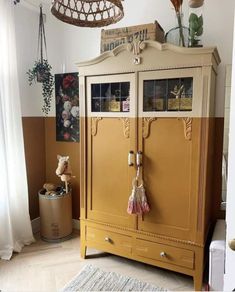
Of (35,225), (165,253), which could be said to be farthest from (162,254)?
(35,225)

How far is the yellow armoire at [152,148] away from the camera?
6.32 feet

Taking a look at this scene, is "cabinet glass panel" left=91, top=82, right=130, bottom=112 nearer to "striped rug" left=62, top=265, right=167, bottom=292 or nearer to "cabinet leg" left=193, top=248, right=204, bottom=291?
"cabinet leg" left=193, top=248, right=204, bottom=291

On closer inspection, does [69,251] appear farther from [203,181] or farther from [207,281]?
[203,181]

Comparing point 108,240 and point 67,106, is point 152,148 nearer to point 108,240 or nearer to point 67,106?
point 108,240

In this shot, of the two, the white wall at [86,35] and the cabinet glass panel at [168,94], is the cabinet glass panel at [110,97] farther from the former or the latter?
the white wall at [86,35]

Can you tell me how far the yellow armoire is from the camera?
6.32 ft

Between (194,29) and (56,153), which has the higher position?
(194,29)

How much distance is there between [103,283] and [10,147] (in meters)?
1.52

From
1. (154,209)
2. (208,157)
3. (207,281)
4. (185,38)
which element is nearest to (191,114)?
(208,157)

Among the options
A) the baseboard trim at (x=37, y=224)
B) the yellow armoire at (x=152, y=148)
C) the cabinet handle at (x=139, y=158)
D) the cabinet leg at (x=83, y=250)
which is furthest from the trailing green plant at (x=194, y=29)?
the baseboard trim at (x=37, y=224)

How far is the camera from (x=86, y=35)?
279 centimetres

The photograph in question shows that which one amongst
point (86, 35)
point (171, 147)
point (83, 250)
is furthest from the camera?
point (86, 35)

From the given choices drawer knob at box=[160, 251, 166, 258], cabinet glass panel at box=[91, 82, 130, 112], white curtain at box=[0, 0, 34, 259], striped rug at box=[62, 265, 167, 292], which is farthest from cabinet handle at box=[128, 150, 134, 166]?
white curtain at box=[0, 0, 34, 259]

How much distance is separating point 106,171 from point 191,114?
873 mm
